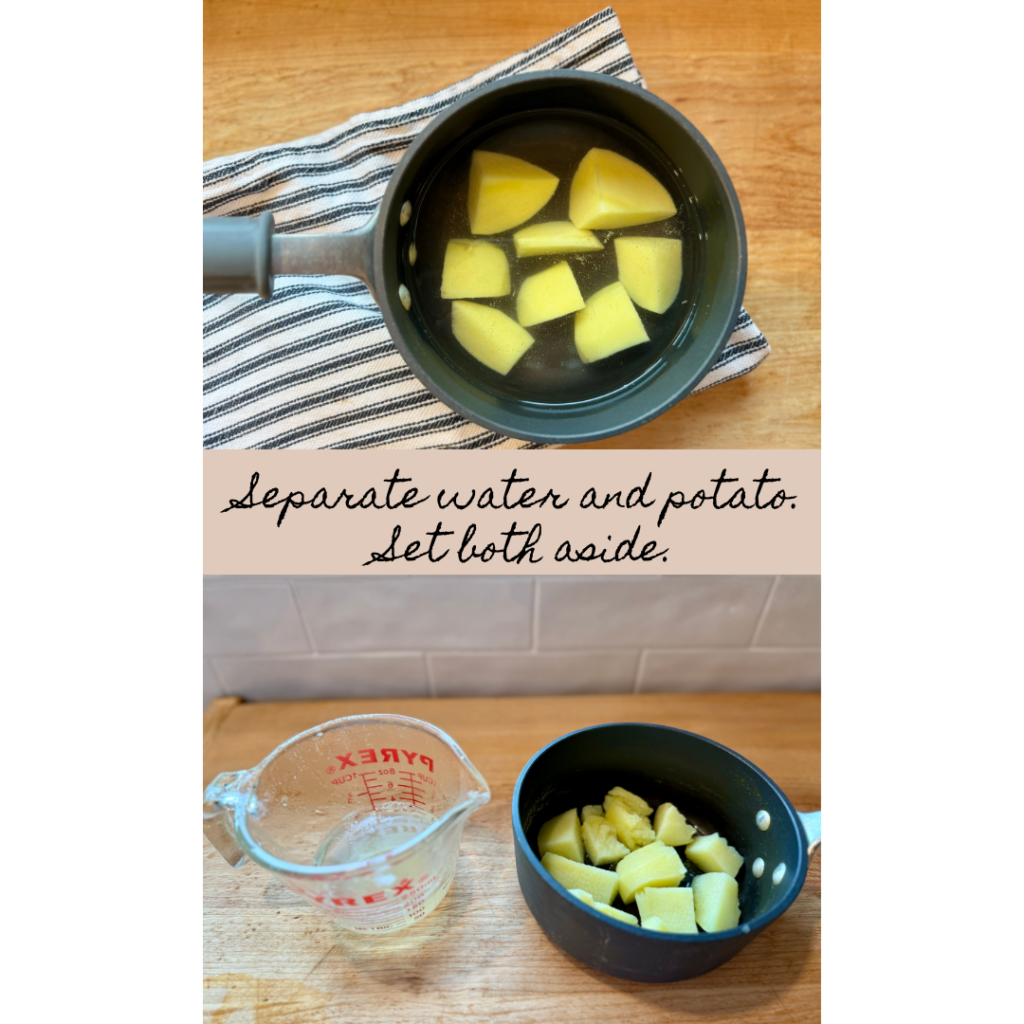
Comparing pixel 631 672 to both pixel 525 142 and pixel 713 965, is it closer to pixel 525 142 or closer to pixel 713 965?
pixel 713 965

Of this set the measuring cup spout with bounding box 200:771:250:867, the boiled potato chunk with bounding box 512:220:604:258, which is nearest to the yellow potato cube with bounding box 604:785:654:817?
the measuring cup spout with bounding box 200:771:250:867

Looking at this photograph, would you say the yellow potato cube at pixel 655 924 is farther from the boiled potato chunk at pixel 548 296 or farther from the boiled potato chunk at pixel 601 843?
the boiled potato chunk at pixel 548 296

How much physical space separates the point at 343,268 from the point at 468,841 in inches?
13.8

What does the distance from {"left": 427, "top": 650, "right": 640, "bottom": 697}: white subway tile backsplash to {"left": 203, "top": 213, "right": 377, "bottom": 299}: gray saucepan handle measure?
1.05 feet

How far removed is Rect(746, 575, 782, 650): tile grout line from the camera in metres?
0.58

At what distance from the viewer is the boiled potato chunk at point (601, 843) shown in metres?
0.48

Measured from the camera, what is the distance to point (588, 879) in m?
0.46

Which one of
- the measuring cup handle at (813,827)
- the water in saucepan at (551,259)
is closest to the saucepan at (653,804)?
the measuring cup handle at (813,827)

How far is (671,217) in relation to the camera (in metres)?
0.47

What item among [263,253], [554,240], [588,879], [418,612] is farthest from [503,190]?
[588,879]

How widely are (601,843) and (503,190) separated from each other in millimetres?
390

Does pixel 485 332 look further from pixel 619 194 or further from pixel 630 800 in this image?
pixel 630 800

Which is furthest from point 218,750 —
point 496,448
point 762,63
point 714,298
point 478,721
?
point 762,63

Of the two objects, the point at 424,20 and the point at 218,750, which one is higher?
the point at 424,20
